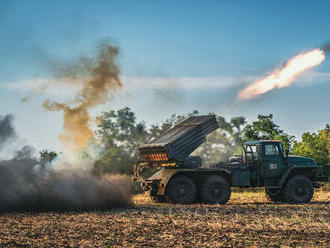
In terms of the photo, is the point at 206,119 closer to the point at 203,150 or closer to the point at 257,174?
the point at 257,174

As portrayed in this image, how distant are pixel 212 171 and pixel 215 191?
0.98m

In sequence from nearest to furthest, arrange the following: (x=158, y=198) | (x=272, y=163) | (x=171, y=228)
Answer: (x=171, y=228), (x=158, y=198), (x=272, y=163)

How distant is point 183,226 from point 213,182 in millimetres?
9119

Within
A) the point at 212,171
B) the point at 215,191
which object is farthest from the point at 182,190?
the point at 212,171

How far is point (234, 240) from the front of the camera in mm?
13484

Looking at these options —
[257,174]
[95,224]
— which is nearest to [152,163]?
[257,174]

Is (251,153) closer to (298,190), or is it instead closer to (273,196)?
(273,196)

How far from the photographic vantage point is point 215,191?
25.1 meters

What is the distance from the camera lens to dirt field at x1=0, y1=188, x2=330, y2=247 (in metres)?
13.4

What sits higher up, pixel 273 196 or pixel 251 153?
pixel 251 153

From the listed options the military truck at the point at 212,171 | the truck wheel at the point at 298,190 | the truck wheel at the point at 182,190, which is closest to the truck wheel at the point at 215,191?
the military truck at the point at 212,171

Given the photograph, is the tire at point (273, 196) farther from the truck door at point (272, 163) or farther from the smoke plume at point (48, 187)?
the smoke plume at point (48, 187)

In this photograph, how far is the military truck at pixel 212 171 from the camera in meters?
24.9

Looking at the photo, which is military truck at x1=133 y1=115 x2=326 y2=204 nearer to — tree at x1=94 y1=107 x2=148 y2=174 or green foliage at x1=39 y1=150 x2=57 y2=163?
green foliage at x1=39 y1=150 x2=57 y2=163
